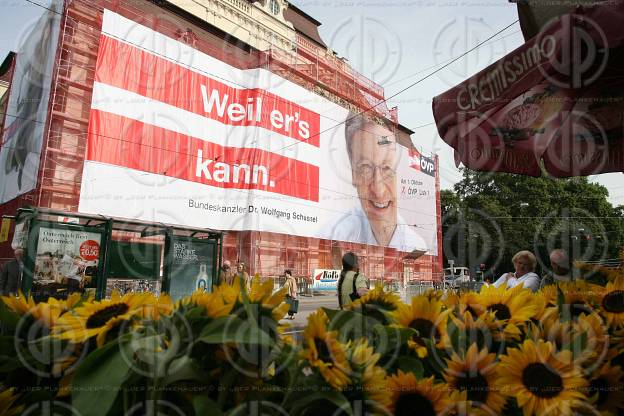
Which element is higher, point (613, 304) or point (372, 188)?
point (372, 188)

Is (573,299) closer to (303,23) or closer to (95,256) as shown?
(95,256)

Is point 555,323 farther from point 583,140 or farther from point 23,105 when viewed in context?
point 23,105

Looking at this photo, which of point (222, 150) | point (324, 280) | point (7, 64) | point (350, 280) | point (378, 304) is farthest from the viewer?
point (7, 64)

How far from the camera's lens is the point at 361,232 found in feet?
85.1

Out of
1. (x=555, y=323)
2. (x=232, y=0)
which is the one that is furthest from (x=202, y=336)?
(x=232, y=0)

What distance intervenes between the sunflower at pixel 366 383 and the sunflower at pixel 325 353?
2 cm

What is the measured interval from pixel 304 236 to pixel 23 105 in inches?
549

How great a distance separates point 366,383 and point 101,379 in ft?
1.26

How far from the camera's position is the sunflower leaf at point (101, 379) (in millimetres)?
513

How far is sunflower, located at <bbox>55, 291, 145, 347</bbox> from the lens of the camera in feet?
2.31

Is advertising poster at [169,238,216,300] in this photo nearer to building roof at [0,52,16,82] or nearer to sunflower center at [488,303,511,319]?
sunflower center at [488,303,511,319]

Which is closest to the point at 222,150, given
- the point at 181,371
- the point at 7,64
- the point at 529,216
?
the point at 7,64

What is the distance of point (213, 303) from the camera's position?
2.37 ft

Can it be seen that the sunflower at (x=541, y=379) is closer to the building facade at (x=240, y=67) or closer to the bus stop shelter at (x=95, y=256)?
the bus stop shelter at (x=95, y=256)
